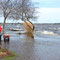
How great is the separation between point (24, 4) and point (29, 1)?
117cm

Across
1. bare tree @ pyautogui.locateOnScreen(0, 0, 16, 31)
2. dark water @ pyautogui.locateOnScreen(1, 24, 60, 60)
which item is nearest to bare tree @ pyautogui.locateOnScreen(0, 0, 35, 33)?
bare tree @ pyautogui.locateOnScreen(0, 0, 16, 31)

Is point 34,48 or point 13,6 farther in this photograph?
point 13,6

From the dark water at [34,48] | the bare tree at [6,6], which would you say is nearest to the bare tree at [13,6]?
the bare tree at [6,6]

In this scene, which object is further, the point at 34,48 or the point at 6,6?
the point at 6,6

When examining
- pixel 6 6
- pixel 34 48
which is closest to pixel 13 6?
pixel 6 6

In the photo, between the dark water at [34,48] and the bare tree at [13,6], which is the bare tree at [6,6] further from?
the dark water at [34,48]

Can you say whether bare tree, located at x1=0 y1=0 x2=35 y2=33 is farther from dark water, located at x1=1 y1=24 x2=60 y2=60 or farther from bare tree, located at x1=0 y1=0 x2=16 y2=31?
dark water, located at x1=1 y1=24 x2=60 y2=60

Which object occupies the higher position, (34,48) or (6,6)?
(6,6)

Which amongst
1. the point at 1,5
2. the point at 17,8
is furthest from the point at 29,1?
the point at 1,5

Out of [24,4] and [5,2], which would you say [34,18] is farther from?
[5,2]

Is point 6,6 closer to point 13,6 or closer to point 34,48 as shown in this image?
point 13,6

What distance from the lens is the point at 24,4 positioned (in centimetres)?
2352

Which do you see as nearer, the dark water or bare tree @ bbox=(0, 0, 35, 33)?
the dark water

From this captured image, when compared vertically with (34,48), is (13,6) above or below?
above
